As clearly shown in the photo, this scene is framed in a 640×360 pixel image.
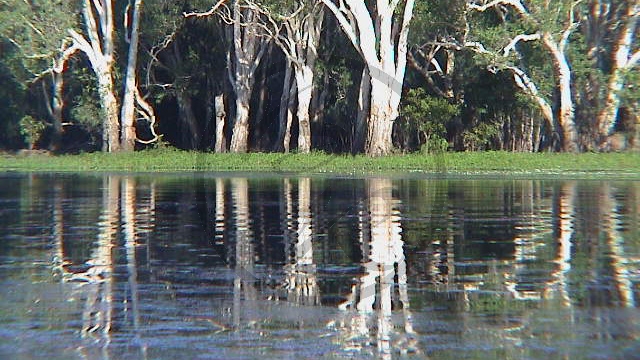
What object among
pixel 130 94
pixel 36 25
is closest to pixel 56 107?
pixel 130 94

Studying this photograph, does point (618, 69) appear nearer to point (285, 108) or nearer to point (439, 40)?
point (439, 40)

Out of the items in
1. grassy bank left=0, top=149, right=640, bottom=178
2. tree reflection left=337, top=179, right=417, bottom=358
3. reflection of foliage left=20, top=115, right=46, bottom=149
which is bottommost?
tree reflection left=337, top=179, right=417, bottom=358

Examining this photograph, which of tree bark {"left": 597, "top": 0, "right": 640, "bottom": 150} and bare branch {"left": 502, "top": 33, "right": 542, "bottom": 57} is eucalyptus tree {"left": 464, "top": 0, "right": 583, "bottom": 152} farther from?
tree bark {"left": 597, "top": 0, "right": 640, "bottom": 150}

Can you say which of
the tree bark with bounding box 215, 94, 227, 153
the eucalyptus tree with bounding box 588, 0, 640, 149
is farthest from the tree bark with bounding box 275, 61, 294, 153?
the eucalyptus tree with bounding box 588, 0, 640, 149

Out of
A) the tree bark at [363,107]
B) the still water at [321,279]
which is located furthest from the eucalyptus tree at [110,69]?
the still water at [321,279]

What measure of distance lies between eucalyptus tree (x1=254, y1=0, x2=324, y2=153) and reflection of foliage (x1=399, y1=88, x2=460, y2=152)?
4532mm

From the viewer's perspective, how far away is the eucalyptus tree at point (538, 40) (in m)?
45.4

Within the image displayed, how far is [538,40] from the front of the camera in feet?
155

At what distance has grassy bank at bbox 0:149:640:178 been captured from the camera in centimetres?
4381

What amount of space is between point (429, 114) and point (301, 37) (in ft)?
21.6

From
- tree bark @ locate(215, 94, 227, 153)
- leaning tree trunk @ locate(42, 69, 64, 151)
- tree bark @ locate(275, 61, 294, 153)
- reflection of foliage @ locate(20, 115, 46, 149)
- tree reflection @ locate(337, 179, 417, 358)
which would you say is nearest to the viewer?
tree reflection @ locate(337, 179, 417, 358)

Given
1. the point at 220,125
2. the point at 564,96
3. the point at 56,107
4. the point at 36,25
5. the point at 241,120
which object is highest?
the point at 36,25

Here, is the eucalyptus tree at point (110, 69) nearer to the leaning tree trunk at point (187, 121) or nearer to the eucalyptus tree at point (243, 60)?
the leaning tree trunk at point (187, 121)

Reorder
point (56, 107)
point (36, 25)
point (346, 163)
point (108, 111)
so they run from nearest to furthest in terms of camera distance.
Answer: point (346, 163)
point (36, 25)
point (108, 111)
point (56, 107)
